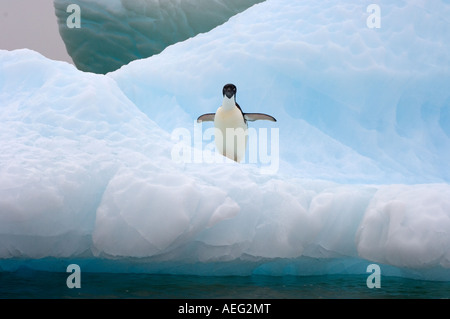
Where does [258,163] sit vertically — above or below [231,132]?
below

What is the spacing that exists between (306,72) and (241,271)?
324 centimetres

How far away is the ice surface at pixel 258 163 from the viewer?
361cm

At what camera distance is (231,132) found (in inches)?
225

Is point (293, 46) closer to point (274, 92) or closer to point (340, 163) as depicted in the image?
point (274, 92)

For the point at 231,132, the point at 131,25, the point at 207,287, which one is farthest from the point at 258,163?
→ the point at 131,25

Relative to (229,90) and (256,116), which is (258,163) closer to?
(256,116)

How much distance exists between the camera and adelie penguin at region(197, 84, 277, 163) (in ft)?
18.6

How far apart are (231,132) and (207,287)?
98.6 inches

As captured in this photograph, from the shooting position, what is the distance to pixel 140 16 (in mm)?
12328

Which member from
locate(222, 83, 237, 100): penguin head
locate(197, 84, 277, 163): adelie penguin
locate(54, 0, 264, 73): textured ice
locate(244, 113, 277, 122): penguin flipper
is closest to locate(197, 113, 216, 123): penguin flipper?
locate(197, 84, 277, 163): adelie penguin

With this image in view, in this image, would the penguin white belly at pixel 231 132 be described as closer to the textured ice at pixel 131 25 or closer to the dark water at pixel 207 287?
the dark water at pixel 207 287

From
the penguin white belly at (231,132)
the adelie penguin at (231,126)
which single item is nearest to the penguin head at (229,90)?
the adelie penguin at (231,126)

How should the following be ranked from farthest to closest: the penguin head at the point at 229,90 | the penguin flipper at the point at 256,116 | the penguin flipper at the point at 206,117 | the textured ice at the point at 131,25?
the textured ice at the point at 131,25 < the penguin flipper at the point at 206,117 < the penguin flipper at the point at 256,116 < the penguin head at the point at 229,90
